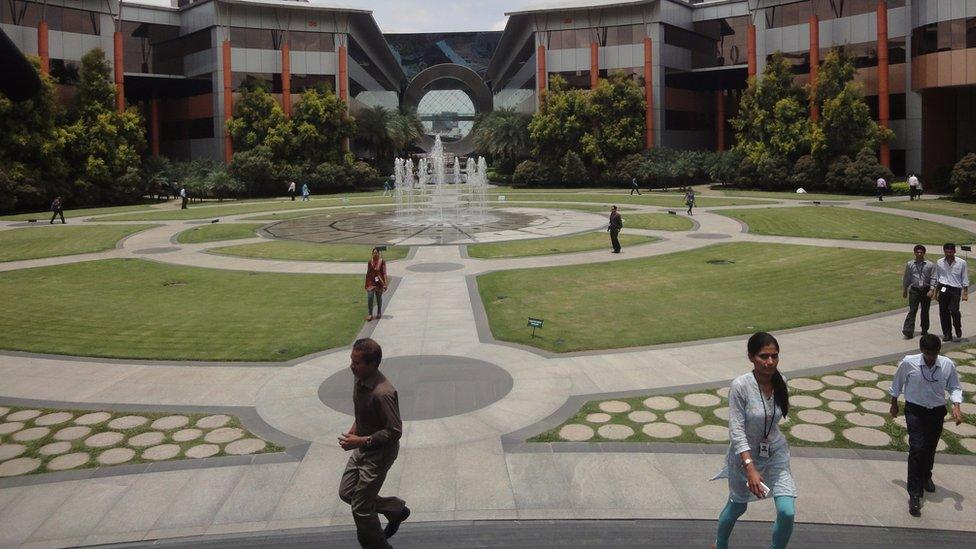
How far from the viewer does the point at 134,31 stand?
2633 inches

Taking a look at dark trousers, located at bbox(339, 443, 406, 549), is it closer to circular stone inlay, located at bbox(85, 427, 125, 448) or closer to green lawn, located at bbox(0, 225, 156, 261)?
circular stone inlay, located at bbox(85, 427, 125, 448)

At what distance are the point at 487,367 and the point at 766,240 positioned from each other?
62.0ft

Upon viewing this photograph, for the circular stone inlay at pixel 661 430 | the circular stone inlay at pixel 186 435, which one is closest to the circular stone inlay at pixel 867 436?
the circular stone inlay at pixel 661 430

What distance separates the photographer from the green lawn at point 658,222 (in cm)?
3262

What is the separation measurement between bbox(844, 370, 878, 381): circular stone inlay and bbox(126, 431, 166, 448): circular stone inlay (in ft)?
33.3

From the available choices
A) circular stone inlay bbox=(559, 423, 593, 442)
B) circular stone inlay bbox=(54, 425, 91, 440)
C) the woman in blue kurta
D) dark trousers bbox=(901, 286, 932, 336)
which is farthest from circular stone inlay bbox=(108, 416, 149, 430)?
dark trousers bbox=(901, 286, 932, 336)

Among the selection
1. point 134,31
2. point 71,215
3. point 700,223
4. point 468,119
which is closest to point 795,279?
point 700,223

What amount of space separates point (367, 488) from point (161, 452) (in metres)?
4.29

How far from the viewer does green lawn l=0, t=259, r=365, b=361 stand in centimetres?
1398

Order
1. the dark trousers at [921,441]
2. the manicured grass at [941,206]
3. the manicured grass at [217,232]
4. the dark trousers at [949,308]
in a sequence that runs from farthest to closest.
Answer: the manicured grass at [941,206], the manicured grass at [217,232], the dark trousers at [949,308], the dark trousers at [921,441]

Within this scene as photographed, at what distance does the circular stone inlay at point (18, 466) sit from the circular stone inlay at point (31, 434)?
76 cm

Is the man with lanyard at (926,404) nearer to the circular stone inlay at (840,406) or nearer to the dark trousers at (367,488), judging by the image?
the circular stone inlay at (840,406)

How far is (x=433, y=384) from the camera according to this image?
11438 millimetres

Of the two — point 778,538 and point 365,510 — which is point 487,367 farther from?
point 778,538
